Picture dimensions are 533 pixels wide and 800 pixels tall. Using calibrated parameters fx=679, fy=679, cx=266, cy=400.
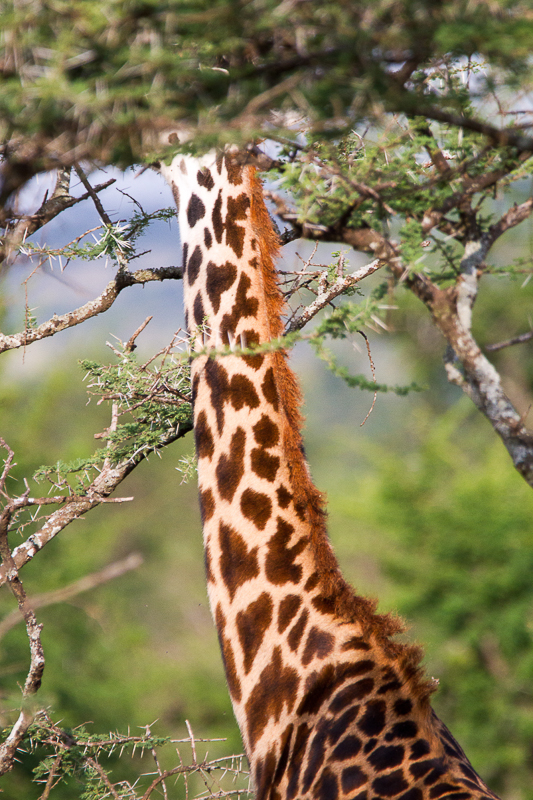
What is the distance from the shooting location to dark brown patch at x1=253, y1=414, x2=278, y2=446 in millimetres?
2678

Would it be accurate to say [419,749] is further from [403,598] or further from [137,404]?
[403,598]

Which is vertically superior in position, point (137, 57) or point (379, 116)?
point (137, 57)

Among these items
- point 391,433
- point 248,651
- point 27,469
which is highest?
point 391,433

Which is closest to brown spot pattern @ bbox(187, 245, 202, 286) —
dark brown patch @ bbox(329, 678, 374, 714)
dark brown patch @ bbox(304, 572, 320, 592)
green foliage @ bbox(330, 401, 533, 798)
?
dark brown patch @ bbox(304, 572, 320, 592)

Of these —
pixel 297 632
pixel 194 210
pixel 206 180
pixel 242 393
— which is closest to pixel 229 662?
pixel 297 632

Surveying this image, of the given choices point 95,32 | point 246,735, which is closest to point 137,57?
point 95,32

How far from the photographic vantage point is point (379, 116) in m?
1.44

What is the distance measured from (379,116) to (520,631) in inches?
455

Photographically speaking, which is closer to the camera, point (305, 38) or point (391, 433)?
point (305, 38)

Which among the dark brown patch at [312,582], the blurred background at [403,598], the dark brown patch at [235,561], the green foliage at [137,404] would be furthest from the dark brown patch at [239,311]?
the blurred background at [403,598]

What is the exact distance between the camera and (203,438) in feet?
9.07

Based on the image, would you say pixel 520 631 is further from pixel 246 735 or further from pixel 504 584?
pixel 246 735

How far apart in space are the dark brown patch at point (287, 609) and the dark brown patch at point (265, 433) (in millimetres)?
589

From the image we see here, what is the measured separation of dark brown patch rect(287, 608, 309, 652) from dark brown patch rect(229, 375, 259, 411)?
829 mm
